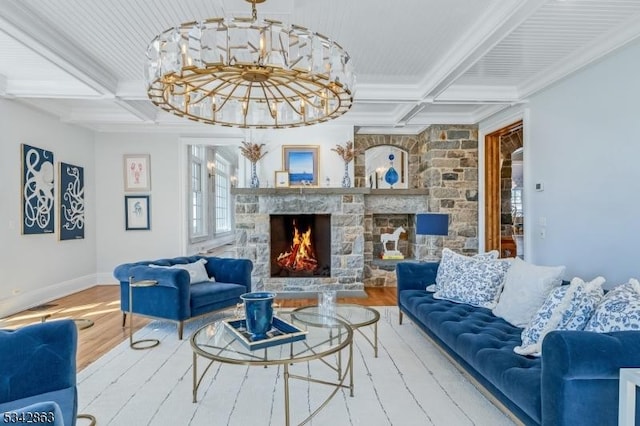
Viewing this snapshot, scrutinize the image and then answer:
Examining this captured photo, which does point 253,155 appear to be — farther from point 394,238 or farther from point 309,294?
point 394,238

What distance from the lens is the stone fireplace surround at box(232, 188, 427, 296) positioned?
571 cm

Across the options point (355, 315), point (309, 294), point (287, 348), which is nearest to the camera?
point (287, 348)

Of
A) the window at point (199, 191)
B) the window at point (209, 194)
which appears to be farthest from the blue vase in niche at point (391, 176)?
the window at point (199, 191)

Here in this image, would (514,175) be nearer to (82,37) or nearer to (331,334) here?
(331,334)

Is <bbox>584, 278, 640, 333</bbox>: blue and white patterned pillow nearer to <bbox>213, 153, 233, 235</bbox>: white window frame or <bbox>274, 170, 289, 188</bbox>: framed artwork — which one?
<bbox>274, 170, 289, 188</bbox>: framed artwork

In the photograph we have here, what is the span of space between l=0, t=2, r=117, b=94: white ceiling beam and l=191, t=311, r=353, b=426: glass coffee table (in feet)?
8.49

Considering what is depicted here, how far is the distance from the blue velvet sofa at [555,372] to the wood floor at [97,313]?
110 inches

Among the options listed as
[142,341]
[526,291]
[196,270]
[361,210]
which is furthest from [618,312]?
[361,210]

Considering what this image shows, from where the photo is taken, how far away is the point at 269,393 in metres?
2.61

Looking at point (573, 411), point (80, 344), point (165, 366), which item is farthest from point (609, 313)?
point (80, 344)

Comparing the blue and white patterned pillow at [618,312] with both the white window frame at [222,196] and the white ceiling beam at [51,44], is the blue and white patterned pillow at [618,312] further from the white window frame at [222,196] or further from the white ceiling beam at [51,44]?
the white window frame at [222,196]

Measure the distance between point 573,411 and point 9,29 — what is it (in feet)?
13.6

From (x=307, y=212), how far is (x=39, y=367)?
4255 millimetres

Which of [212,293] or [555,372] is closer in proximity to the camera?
[555,372]
